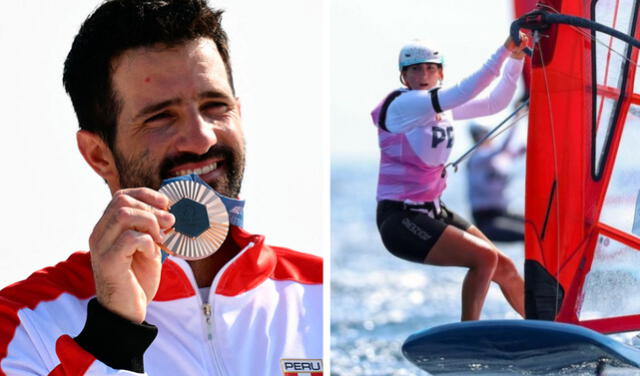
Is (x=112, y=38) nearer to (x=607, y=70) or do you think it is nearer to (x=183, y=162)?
(x=183, y=162)

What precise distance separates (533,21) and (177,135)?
613mm

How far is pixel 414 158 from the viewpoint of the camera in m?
2.02

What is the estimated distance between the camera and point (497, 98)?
6.46 ft

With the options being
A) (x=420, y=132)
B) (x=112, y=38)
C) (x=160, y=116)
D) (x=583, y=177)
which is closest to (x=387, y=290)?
(x=420, y=132)

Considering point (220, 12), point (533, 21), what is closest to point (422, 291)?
point (533, 21)

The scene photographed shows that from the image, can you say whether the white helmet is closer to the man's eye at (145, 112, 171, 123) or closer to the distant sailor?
the distant sailor

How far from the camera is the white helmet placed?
77.6 inches

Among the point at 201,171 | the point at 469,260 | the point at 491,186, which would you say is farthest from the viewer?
the point at 491,186

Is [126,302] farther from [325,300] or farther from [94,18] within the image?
[94,18]

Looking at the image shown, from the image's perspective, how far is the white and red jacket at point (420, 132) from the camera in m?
1.97

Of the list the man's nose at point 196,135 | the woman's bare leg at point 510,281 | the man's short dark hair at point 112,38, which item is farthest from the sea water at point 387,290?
the man's short dark hair at point 112,38

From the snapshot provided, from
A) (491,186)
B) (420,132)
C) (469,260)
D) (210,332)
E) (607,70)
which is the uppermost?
(607,70)

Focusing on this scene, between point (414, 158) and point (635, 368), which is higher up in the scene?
point (414, 158)

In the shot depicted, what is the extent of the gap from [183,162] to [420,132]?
0.41m
